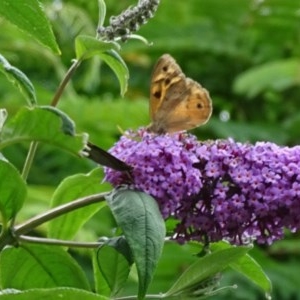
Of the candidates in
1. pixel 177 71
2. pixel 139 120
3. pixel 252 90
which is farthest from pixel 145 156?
pixel 252 90

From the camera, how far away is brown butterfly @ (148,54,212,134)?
3.61 feet

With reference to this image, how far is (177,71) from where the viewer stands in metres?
1.13

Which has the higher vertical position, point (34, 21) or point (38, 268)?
point (34, 21)

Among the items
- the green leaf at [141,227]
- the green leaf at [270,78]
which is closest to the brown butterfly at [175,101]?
the green leaf at [141,227]

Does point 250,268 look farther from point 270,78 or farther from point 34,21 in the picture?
point 270,78

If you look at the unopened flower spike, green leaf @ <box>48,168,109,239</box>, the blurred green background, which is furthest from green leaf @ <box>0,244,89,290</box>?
the blurred green background

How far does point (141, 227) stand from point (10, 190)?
Answer: 0.50 feet

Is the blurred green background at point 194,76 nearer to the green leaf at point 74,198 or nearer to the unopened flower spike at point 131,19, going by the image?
the green leaf at point 74,198

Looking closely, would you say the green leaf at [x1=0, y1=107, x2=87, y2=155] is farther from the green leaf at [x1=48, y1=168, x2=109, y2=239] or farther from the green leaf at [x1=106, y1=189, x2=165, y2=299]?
the green leaf at [x1=48, y1=168, x2=109, y2=239]

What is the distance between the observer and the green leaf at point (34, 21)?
36.4 inches

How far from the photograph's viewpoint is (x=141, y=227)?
0.90 meters


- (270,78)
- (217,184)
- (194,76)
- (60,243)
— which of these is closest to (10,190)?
(60,243)

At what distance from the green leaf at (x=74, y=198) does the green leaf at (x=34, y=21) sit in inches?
8.8

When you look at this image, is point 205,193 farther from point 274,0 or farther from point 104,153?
point 274,0
